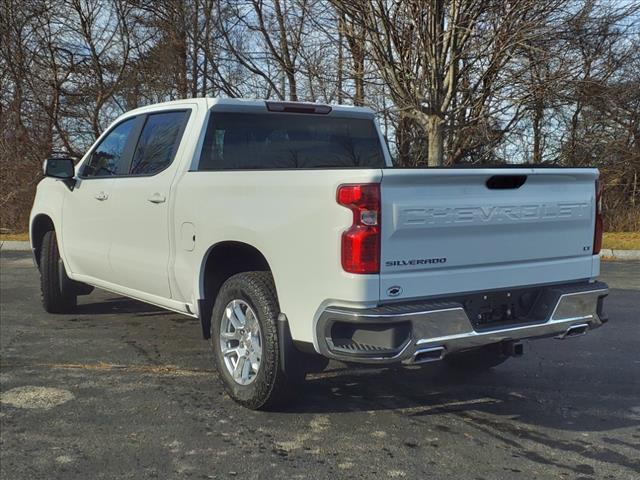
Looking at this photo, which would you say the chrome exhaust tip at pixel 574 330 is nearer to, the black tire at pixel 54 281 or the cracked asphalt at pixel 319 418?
the cracked asphalt at pixel 319 418

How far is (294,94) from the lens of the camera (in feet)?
59.5

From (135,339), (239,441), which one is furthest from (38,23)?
(239,441)

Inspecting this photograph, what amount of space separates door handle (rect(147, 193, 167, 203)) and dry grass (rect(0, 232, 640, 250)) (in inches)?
406

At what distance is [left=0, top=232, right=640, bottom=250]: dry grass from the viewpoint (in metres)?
12.7

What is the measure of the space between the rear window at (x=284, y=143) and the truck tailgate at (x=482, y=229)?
1.58m

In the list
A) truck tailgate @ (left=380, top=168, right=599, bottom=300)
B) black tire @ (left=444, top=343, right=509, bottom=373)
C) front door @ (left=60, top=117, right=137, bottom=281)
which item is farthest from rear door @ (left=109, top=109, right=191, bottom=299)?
black tire @ (left=444, top=343, right=509, bottom=373)

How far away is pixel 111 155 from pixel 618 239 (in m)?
11.6

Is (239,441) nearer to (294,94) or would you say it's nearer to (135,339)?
(135,339)

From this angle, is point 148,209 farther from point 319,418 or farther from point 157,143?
point 319,418

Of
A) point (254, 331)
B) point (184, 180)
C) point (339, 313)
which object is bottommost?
point (254, 331)

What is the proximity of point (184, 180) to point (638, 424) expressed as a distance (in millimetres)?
3267

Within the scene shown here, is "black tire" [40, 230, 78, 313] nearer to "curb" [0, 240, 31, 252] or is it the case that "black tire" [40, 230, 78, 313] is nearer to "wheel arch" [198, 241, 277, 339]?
"wheel arch" [198, 241, 277, 339]

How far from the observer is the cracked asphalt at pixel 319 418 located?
334 centimetres

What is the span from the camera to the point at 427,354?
11.1 ft
